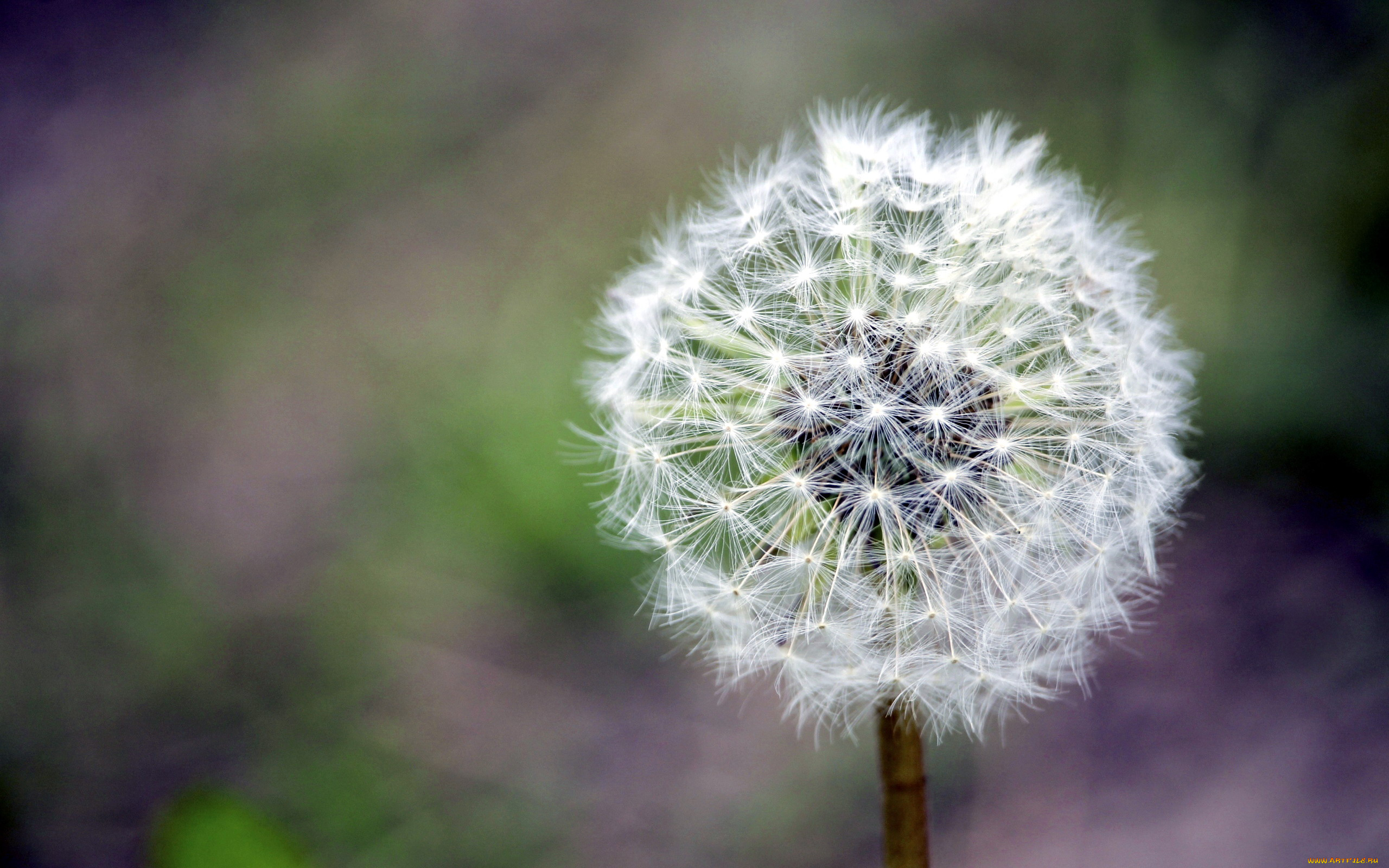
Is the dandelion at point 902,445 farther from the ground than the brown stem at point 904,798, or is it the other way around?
the dandelion at point 902,445

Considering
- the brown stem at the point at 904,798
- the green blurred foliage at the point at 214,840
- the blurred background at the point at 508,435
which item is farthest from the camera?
the blurred background at the point at 508,435

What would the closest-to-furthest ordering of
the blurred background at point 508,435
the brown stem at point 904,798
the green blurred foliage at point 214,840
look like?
the brown stem at point 904,798
the green blurred foliage at point 214,840
the blurred background at point 508,435

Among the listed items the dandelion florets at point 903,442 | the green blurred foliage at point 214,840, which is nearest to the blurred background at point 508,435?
the green blurred foliage at point 214,840

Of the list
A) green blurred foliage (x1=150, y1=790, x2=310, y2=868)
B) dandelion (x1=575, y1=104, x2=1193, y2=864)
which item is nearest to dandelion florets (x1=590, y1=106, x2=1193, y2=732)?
dandelion (x1=575, y1=104, x2=1193, y2=864)

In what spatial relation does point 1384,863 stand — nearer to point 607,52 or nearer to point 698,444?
point 698,444

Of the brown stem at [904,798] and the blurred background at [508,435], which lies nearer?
the brown stem at [904,798]

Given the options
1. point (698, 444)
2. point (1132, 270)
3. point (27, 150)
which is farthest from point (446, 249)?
point (1132, 270)

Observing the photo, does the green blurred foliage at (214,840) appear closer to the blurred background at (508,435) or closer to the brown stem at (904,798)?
the blurred background at (508,435)

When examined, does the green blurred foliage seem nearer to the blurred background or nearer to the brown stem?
the blurred background
